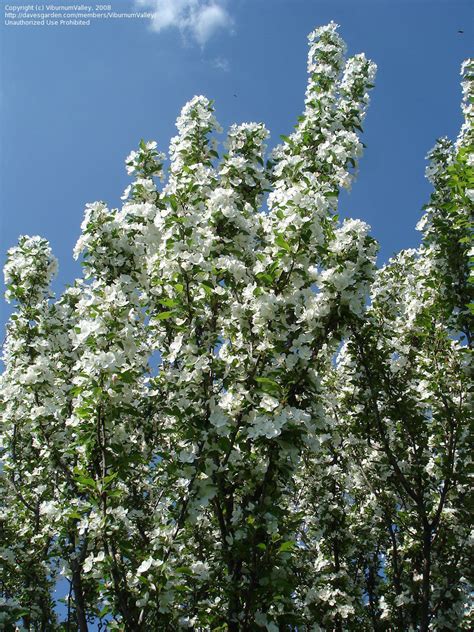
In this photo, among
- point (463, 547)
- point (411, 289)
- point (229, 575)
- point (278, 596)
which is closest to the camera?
point (278, 596)

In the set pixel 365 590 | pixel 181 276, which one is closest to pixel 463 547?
pixel 365 590

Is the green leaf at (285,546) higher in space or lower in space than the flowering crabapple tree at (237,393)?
lower

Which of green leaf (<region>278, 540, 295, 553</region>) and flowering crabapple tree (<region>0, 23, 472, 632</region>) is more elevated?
flowering crabapple tree (<region>0, 23, 472, 632</region>)

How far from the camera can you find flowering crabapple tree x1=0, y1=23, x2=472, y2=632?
484 cm

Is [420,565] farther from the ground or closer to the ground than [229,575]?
farther from the ground

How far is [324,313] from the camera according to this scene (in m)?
5.39

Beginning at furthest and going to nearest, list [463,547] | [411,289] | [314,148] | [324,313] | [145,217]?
[411,289], [463,547], [314,148], [145,217], [324,313]

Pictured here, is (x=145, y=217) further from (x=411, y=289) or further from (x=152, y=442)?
(x=411, y=289)

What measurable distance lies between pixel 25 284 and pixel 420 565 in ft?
23.5

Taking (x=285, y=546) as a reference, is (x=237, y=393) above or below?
above

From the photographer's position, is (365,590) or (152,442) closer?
(152,442)

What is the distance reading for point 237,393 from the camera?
Answer: 514cm

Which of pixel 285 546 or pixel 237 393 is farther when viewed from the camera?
pixel 237 393

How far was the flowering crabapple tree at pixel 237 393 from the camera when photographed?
4.84m
